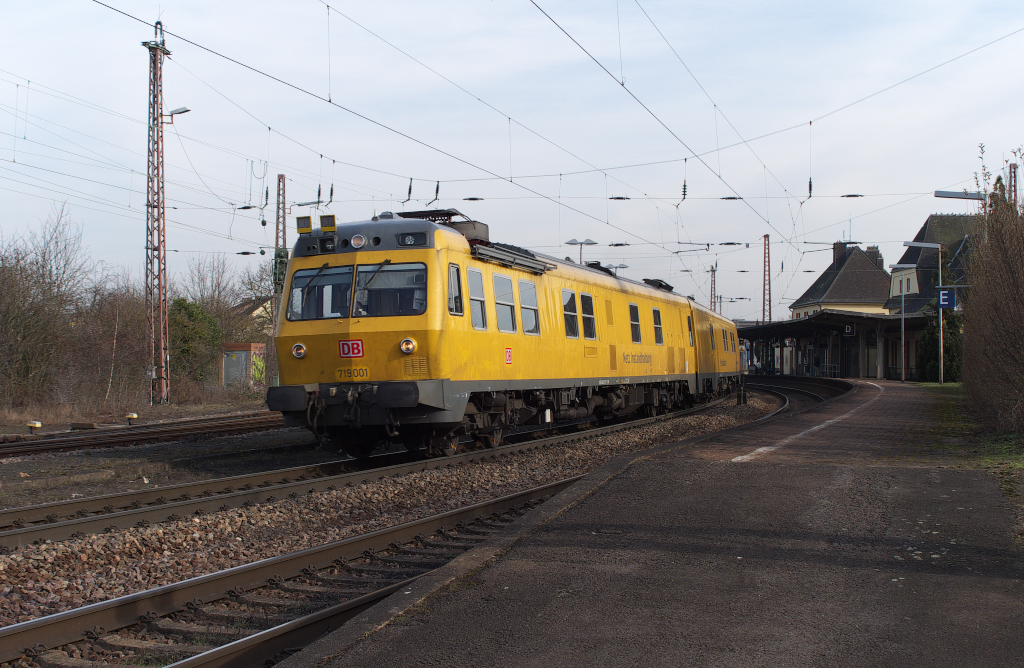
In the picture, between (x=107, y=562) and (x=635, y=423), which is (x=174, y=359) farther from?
(x=107, y=562)

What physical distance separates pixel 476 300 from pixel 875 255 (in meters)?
79.2

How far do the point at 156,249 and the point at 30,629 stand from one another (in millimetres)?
20093

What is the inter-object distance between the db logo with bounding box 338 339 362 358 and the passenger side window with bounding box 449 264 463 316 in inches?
50.3

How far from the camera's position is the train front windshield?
10516 millimetres

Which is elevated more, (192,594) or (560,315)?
(560,315)

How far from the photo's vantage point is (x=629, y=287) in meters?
17.5

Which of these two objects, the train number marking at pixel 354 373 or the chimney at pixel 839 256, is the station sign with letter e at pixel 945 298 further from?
the chimney at pixel 839 256

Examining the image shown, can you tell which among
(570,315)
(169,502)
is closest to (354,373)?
(169,502)

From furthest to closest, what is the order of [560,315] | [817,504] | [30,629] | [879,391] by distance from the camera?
[879,391] → [560,315] → [817,504] → [30,629]

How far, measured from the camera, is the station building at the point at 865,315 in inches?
1630

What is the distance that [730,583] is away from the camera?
16.3 feet

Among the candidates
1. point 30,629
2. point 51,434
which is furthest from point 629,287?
point 30,629

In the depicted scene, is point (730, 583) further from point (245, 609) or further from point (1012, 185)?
point (1012, 185)

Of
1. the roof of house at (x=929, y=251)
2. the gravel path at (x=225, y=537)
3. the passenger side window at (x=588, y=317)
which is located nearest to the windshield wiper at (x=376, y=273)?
the gravel path at (x=225, y=537)
